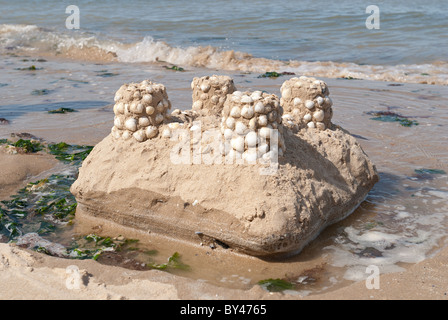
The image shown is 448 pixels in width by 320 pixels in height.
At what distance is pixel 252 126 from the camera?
11.6 feet

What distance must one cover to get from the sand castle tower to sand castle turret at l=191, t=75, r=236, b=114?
51 cm

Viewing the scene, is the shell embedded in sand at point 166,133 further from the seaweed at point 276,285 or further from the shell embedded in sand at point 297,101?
the seaweed at point 276,285

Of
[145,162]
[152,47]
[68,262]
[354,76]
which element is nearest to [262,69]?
[354,76]

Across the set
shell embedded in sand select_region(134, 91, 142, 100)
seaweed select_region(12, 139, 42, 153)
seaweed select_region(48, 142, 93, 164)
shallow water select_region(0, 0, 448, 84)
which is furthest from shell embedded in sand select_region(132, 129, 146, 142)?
shallow water select_region(0, 0, 448, 84)

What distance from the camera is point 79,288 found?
3023 mm

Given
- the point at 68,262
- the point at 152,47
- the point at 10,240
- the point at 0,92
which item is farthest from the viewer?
the point at 152,47

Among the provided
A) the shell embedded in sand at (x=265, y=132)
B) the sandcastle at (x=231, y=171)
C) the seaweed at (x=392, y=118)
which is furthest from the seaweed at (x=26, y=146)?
the seaweed at (x=392, y=118)

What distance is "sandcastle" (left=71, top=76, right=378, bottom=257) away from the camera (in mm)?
3467

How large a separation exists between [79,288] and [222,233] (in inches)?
39.4

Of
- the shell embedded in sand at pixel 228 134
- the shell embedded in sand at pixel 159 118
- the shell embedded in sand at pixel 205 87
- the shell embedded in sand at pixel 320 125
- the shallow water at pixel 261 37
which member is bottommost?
the shell embedded in sand at pixel 320 125

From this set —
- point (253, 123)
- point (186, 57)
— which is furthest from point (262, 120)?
point (186, 57)

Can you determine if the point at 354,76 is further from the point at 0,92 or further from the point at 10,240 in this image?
the point at 10,240

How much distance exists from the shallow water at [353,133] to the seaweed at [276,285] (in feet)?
0.20

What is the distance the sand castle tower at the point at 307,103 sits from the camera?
4270 mm
